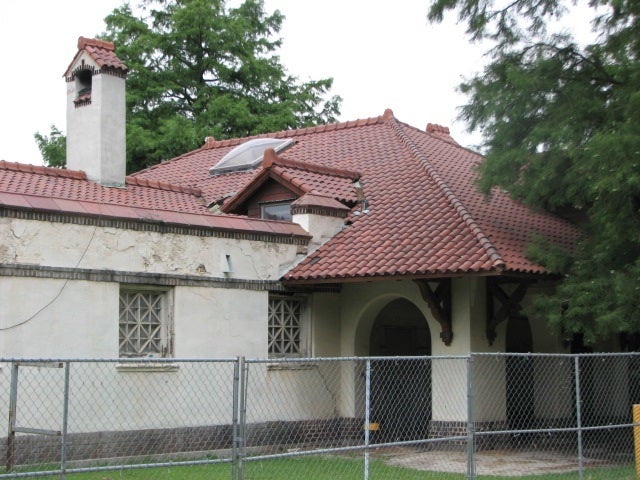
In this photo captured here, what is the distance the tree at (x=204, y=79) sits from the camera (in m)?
35.8

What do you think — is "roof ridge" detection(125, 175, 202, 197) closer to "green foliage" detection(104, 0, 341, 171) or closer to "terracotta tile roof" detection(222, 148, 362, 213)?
"terracotta tile roof" detection(222, 148, 362, 213)

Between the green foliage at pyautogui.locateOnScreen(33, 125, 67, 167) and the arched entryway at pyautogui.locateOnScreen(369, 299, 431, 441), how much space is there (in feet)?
60.8

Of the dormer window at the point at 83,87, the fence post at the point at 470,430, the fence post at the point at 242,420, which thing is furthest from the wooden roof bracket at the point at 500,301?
the fence post at the point at 242,420

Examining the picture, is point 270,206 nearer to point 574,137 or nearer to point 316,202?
point 316,202

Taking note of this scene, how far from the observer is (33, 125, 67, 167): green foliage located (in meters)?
35.9

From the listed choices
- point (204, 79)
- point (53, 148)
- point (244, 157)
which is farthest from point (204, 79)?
point (244, 157)

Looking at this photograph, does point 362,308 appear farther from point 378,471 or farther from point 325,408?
point 378,471

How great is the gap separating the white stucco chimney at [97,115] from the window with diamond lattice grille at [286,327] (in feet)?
11.9

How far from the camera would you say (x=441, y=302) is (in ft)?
57.0

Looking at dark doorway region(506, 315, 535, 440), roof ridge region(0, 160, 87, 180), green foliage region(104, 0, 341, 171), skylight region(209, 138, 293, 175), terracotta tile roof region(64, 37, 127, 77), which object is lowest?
dark doorway region(506, 315, 535, 440)

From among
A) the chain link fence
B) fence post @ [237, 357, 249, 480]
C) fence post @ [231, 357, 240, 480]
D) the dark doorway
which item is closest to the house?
the chain link fence

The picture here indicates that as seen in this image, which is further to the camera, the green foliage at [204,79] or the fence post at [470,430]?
the green foliage at [204,79]

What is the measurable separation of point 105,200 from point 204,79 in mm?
21950

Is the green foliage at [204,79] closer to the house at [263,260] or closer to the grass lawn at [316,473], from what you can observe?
the house at [263,260]
